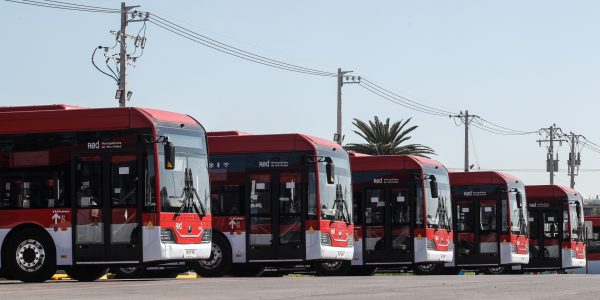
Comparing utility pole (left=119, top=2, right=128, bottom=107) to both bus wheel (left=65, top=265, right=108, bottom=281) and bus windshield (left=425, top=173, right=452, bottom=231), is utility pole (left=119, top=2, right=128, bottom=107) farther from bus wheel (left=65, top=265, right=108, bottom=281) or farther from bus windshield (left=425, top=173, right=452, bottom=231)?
bus wheel (left=65, top=265, right=108, bottom=281)

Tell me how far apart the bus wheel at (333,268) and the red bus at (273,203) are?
3.91 metres

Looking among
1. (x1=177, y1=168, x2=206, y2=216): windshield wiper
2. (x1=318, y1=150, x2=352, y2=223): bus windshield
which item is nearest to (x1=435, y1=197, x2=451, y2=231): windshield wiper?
(x1=318, y1=150, x2=352, y2=223): bus windshield

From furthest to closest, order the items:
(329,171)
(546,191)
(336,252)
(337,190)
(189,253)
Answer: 1. (546,191)
2. (337,190)
3. (336,252)
4. (329,171)
5. (189,253)

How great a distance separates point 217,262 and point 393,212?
703cm

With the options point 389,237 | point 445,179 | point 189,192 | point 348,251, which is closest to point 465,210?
point 445,179

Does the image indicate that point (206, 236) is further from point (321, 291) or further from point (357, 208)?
point (357, 208)

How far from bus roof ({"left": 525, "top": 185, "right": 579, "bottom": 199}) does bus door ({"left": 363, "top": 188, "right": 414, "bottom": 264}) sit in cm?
1212

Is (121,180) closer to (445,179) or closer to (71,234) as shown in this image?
(71,234)

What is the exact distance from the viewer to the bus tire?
30.8 meters

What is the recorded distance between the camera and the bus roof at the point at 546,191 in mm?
47375

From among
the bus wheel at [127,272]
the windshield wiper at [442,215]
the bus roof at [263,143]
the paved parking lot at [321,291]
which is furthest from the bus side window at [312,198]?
the windshield wiper at [442,215]

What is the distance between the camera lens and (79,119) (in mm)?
25750

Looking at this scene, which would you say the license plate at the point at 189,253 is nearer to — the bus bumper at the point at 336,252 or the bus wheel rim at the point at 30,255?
the bus wheel rim at the point at 30,255

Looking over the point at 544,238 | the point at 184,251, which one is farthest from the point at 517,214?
the point at 184,251
